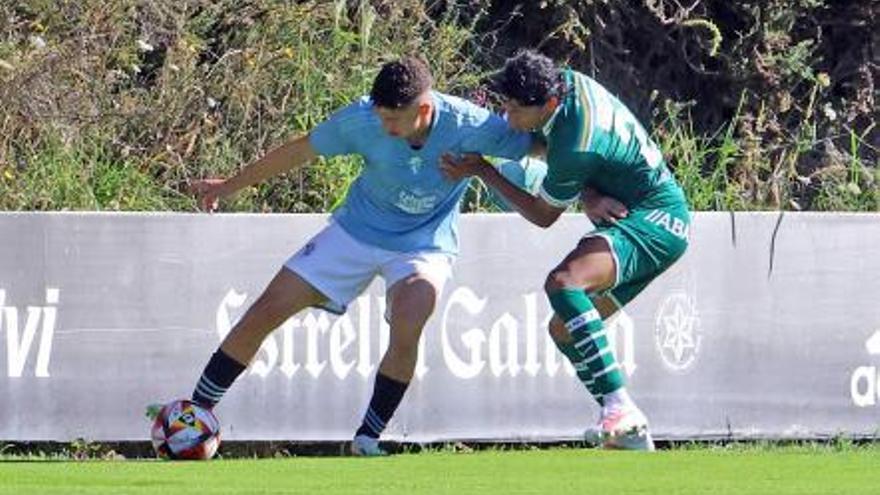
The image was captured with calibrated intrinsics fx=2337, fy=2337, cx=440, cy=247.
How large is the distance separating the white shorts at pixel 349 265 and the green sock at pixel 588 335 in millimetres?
749

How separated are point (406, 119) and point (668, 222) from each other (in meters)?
1.29

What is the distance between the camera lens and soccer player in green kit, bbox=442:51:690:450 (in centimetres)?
1037

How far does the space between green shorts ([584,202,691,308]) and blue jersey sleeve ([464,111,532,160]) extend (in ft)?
1.77

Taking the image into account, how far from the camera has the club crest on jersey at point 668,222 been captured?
10.7 m

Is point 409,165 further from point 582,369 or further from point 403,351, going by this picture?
point 582,369

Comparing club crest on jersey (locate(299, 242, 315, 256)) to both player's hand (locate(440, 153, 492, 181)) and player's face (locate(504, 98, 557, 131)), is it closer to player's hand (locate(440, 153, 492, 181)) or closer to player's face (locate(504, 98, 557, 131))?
player's hand (locate(440, 153, 492, 181))

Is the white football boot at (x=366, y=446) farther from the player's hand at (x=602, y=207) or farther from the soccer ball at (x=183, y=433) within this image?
the player's hand at (x=602, y=207)

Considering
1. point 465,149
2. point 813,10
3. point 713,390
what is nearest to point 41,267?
point 465,149

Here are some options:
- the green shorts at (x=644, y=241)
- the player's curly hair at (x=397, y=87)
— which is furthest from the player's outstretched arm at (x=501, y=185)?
the player's curly hair at (x=397, y=87)

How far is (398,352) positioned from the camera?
35.9 feet

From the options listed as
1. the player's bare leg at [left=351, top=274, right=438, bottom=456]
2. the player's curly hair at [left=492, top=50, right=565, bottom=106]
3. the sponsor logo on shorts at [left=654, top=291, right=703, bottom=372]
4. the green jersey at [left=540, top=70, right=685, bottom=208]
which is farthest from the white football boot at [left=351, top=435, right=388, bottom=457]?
the sponsor logo on shorts at [left=654, top=291, right=703, bottom=372]

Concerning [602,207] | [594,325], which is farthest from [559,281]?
[602,207]

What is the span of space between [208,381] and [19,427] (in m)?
1.73

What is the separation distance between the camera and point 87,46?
15500mm
